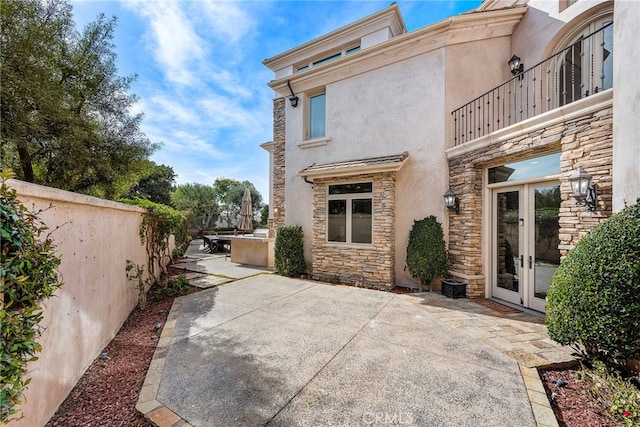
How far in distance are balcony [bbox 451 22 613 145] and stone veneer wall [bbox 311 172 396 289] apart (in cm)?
269

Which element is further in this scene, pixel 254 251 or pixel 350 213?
pixel 254 251

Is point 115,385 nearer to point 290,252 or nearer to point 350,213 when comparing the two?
point 290,252

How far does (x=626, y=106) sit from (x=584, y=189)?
1.31 m

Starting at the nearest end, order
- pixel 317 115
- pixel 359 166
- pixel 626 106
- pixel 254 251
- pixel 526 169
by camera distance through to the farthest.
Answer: pixel 626 106 → pixel 526 169 → pixel 359 166 → pixel 317 115 → pixel 254 251

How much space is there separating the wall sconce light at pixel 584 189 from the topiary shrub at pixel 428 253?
10.9ft

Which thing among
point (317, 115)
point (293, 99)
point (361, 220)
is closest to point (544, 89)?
point (361, 220)

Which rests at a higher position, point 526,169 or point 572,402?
point 526,169

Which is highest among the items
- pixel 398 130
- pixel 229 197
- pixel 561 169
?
pixel 398 130

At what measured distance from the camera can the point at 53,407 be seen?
2725 mm

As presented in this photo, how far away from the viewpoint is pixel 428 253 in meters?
7.38

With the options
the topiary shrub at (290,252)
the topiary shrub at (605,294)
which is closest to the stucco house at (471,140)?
the topiary shrub at (290,252)

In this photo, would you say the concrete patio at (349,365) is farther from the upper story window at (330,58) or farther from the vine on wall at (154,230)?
the upper story window at (330,58)

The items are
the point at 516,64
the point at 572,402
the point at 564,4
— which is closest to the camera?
the point at 572,402

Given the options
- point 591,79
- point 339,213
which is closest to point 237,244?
point 339,213
